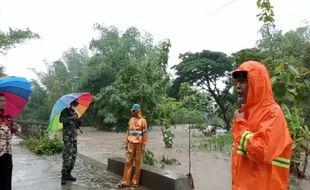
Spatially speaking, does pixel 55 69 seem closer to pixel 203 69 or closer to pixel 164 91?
pixel 203 69

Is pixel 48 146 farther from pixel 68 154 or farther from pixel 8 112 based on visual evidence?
pixel 8 112

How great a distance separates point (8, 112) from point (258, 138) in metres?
4.51

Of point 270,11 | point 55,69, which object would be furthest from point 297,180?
point 55,69

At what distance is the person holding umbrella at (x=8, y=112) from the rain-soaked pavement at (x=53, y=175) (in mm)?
3052

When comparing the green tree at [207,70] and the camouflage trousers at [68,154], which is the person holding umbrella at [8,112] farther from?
the green tree at [207,70]

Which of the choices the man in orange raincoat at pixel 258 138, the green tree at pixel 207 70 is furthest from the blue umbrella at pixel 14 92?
the green tree at pixel 207 70

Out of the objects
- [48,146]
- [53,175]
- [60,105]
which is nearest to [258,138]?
[60,105]

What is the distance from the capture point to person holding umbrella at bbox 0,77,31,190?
221 inches

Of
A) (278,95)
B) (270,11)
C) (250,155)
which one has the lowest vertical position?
(250,155)

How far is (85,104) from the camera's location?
10523 mm

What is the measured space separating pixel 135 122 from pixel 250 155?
5955mm

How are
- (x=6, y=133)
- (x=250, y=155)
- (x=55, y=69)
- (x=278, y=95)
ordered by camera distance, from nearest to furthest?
(x=250, y=155) < (x=6, y=133) < (x=278, y=95) < (x=55, y=69)

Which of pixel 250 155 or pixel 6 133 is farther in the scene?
pixel 6 133

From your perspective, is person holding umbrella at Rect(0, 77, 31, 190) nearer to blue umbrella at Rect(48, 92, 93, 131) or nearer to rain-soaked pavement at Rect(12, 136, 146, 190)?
blue umbrella at Rect(48, 92, 93, 131)
